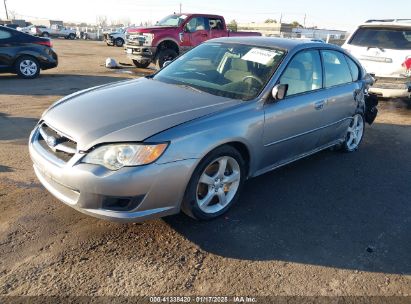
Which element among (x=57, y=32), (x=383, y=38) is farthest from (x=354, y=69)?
(x=57, y=32)

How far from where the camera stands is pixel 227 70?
13.8ft

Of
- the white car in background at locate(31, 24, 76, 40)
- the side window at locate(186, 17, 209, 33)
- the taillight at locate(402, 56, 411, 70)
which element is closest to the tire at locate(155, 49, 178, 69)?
the side window at locate(186, 17, 209, 33)

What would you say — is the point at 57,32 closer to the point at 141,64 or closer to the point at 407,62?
the point at 141,64

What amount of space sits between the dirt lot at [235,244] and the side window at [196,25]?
10791mm

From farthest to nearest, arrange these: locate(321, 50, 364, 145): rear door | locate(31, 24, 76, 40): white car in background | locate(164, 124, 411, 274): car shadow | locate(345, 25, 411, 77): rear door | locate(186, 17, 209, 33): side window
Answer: locate(31, 24, 76, 40): white car in background < locate(186, 17, 209, 33): side window < locate(345, 25, 411, 77): rear door < locate(321, 50, 364, 145): rear door < locate(164, 124, 411, 274): car shadow

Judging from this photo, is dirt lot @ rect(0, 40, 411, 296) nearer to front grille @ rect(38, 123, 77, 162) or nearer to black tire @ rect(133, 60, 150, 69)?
front grille @ rect(38, 123, 77, 162)

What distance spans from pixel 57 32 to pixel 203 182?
49129 mm

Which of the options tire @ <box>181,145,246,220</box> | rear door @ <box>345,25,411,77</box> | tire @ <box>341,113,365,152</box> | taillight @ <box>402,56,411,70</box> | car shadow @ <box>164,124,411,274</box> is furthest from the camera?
rear door @ <box>345,25,411,77</box>

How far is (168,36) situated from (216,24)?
7.92 feet

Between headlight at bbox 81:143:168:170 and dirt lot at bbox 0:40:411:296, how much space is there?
0.70m

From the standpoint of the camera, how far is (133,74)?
13.0 metres

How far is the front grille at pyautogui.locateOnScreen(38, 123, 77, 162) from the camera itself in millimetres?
3078

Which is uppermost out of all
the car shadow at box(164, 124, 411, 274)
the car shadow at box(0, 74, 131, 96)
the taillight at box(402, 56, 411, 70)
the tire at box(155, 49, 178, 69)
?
the taillight at box(402, 56, 411, 70)

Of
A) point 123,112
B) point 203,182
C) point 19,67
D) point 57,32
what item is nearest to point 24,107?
point 19,67
